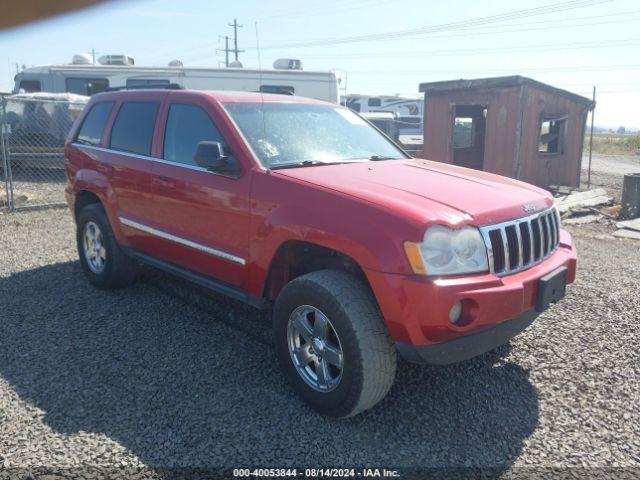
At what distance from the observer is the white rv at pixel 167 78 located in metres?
15.2

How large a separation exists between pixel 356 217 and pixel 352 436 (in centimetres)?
124

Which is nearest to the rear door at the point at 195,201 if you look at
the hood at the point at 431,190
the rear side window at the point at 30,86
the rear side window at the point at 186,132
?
the rear side window at the point at 186,132

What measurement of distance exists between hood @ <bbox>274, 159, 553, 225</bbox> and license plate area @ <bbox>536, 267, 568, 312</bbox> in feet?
1.35

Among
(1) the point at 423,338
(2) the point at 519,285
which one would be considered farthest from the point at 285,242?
(2) the point at 519,285

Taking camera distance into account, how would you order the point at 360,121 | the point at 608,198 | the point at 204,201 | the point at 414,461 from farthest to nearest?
the point at 608,198, the point at 360,121, the point at 204,201, the point at 414,461

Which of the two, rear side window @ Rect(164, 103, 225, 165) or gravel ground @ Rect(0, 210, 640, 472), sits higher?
rear side window @ Rect(164, 103, 225, 165)

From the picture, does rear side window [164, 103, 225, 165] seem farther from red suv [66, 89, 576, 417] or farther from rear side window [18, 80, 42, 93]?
rear side window [18, 80, 42, 93]

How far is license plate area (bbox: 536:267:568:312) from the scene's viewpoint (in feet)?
10.9

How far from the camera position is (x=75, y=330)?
463 cm

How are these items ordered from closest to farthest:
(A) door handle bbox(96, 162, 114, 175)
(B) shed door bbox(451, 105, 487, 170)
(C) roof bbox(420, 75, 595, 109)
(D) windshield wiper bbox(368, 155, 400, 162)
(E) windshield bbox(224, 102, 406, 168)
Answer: (E) windshield bbox(224, 102, 406, 168) → (D) windshield wiper bbox(368, 155, 400, 162) → (A) door handle bbox(96, 162, 114, 175) → (C) roof bbox(420, 75, 595, 109) → (B) shed door bbox(451, 105, 487, 170)

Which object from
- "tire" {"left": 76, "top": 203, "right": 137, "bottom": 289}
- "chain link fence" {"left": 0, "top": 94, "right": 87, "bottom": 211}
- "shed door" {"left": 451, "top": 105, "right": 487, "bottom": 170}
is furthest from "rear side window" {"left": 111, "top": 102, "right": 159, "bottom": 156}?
"shed door" {"left": 451, "top": 105, "right": 487, "bottom": 170}

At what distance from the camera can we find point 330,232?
329cm

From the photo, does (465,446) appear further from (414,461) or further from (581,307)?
(581,307)

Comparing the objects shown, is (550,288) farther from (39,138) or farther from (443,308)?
(39,138)
